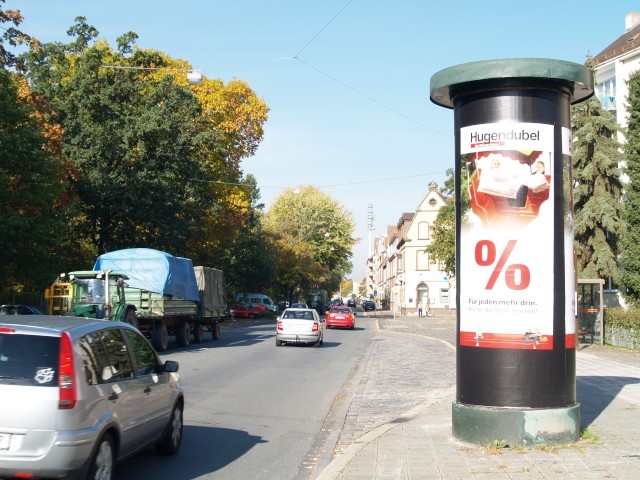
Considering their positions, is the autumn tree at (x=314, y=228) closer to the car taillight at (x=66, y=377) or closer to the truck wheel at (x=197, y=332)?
the truck wheel at (x=197, y=332)

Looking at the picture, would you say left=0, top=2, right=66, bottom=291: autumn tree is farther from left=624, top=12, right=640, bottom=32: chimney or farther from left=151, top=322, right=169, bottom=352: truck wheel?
left=624, top=12, right=640, bottom=32: chimney

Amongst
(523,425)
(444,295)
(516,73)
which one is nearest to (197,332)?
(523,425)

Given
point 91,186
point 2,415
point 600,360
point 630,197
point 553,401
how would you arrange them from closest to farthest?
1. point 2,415
2. point 553,401
3. point 600,360
4. point 630,197
5. point 91,186

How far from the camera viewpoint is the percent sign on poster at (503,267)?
8.56 metres

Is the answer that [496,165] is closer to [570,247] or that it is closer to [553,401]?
[570,247]

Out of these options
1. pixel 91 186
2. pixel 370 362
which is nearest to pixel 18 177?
pixel 91 186

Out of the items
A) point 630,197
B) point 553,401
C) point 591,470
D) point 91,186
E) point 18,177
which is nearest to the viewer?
point 591,470

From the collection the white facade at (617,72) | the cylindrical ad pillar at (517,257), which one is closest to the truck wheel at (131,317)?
the cylindrical ad pillar at (517,257)

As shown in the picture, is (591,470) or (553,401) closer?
(591,470)

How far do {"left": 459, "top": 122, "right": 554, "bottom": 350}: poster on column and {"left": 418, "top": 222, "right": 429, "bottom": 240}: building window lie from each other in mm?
75906

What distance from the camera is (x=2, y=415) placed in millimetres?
5883

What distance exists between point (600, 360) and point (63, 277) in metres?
15.9

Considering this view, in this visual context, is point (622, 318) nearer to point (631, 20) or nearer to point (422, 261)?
point (631, 20)

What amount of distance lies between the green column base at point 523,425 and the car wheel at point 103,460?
3.93 meters
